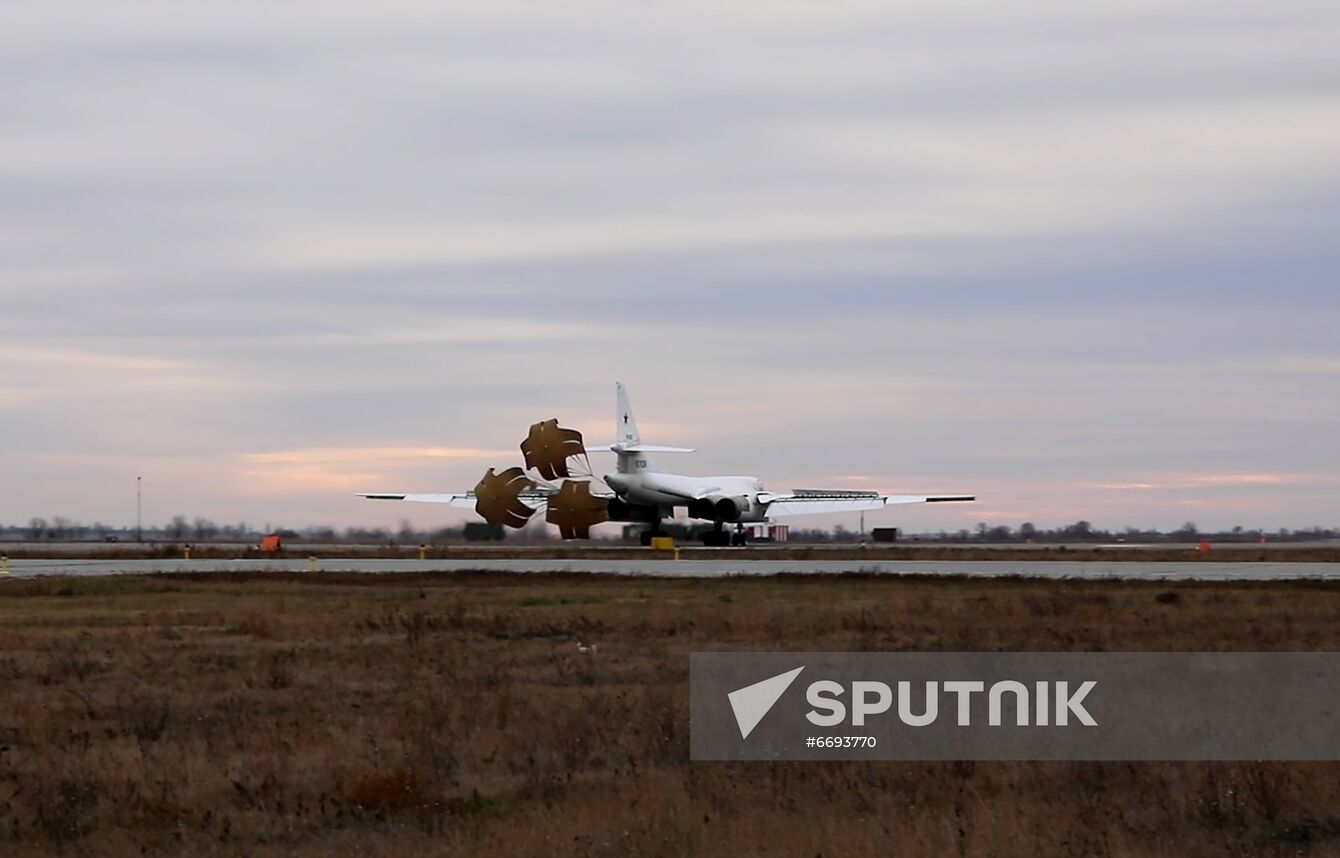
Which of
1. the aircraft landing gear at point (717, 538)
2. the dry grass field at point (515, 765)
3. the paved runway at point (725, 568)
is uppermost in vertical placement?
the aircraft landing gear at point (717, 538)

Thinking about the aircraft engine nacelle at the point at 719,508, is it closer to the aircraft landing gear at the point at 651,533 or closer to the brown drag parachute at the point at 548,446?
the aircraft landing gear at the point at 651,533

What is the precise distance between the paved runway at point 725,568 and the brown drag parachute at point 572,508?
47.4 feet

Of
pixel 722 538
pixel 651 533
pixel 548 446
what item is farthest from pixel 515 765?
pixel 651 533

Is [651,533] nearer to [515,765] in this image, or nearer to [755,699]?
[755,699]

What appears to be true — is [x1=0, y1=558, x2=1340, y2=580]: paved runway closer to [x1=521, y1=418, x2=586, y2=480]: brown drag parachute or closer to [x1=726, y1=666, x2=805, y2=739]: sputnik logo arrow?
[x1=521, y1=418, x2=586, y2=480]: brown drag parachute

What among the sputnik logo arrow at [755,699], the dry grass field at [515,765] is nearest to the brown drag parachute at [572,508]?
the dry grass field at [515,765]

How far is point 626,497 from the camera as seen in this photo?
292ft

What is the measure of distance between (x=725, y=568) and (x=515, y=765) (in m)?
40.2

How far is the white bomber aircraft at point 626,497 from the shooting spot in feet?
232

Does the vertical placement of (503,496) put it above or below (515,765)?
above

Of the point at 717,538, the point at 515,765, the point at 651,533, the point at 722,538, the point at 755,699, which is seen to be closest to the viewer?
the point at 515,765

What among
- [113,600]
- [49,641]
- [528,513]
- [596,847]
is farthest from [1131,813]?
[528,513]

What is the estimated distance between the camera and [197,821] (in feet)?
39.9

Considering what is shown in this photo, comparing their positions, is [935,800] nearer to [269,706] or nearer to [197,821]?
[197,821]
